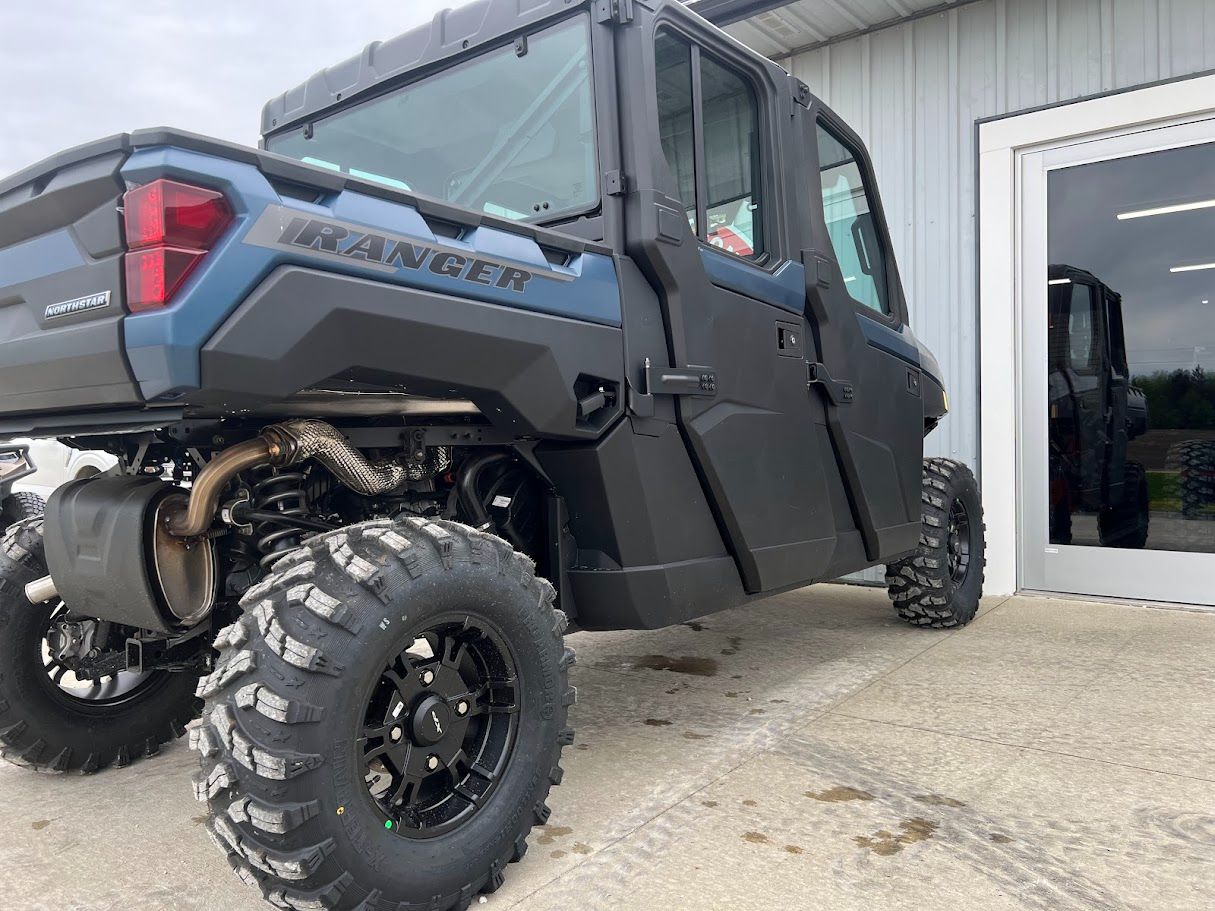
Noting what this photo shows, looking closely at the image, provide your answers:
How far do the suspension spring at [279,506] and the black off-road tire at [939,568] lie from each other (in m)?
3.44

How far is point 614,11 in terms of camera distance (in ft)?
9.08

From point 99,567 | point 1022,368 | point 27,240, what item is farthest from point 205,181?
point 1022,368

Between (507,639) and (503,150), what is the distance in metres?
1.67

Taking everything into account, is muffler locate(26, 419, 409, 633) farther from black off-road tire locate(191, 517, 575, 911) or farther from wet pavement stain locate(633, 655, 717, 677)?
wet pavement stain locate(633, 655, 717, 677)

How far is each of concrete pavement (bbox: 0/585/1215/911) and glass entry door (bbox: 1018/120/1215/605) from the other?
147 cm

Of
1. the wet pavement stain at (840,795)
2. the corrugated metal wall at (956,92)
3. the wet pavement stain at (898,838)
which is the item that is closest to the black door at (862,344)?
the wet pavement stain at (840,795)

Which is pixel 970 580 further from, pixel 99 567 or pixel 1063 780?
pixel 99 567

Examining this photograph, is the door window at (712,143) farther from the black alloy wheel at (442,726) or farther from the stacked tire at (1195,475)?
the stacked tire at (1195,475)

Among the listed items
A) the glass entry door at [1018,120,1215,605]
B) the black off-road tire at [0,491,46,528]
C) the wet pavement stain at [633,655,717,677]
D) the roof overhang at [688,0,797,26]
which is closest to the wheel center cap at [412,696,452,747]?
the wet pavement stain at [633,655,717,677]

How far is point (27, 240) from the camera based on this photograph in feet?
6.56

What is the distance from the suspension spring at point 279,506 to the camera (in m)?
2.30

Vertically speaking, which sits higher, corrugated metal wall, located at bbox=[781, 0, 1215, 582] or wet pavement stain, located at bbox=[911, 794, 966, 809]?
corrugated metal wall, located at bbox=[781, 0, 1215, 582]

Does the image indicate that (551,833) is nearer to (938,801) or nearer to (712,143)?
(938,801)

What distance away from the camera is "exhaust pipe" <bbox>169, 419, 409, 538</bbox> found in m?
2.12
